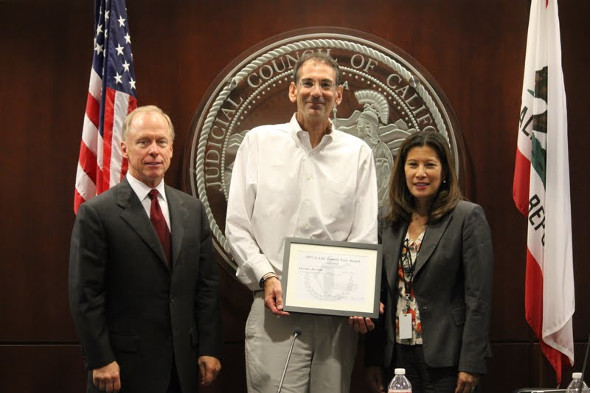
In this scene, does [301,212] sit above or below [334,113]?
below

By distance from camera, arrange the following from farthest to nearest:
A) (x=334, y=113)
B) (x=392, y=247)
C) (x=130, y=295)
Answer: (x=334, y=113) → (x=392, y=247) → (x=130, y=295)

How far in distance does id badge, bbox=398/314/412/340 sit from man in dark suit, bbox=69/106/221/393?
2.48 feet

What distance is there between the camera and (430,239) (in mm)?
3148

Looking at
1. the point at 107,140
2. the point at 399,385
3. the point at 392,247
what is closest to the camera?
the point at 399,385

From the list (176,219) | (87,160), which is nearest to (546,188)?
(176,219)

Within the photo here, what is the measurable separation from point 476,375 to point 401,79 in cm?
157

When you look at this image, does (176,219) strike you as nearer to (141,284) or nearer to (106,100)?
(141,284)

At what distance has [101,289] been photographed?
2.94 meters

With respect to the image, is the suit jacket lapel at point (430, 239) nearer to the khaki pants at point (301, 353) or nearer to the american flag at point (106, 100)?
the khaki pants at point (301, 353)

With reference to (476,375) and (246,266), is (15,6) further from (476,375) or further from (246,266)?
(476,375)

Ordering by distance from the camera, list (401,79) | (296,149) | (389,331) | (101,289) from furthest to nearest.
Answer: (401,79) < (296,149) < (389,331) < (101,289)

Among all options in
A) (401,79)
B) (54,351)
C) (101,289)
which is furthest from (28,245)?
(401,79)

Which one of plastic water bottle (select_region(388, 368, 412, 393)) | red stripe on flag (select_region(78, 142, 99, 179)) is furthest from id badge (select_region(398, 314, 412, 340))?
red stripe on flag (select_region(78, 142, 99, 179))

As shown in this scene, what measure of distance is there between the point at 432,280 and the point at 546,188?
2.85 ft
